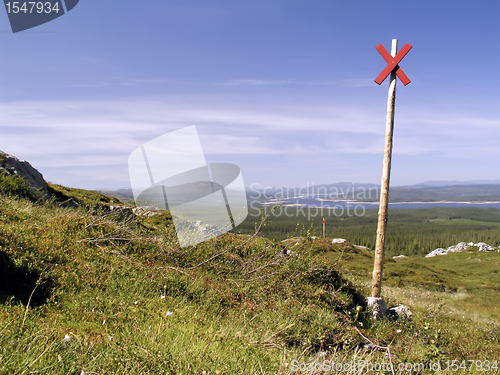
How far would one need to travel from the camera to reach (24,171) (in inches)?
458

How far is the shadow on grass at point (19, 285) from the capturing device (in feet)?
13.1

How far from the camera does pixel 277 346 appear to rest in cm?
418

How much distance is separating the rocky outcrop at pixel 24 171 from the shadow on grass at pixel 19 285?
6.82 metres

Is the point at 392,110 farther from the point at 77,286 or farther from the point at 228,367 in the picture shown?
the point at 77,286

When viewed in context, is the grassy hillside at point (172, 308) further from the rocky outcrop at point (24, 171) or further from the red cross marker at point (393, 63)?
the red cross marker at point (393, 63)

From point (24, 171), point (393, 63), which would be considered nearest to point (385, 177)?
point (393, 63)

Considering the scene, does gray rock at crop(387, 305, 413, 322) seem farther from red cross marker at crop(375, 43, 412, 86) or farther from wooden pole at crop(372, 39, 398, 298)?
red cross marker at crop(375, 43, 412, 86)

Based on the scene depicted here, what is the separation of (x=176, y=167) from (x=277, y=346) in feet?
15.2

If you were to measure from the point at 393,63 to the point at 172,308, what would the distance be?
8.42m

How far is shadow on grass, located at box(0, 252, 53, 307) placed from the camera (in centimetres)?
398

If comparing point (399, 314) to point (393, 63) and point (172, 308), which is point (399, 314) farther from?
point (393, 63)

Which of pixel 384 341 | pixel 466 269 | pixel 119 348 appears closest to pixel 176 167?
pixel 119 348

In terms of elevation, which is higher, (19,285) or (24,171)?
(24,171)

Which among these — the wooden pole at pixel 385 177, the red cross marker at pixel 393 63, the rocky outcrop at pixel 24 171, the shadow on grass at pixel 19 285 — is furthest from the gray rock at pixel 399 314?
the rocky outcrop at pixel 24 171
